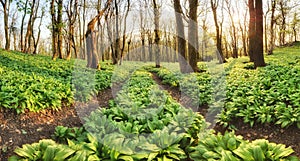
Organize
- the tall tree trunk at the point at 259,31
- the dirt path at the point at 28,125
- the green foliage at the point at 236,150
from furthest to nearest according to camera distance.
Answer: the tall tree trunk at the point at 259,31
the dirt path at the point at 28,125
the green foliage at the point at 236,150

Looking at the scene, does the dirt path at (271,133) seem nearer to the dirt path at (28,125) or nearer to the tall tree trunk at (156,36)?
the dirt path at (28,125)

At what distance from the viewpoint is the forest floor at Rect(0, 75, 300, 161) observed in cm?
436

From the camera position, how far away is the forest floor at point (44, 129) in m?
4.36

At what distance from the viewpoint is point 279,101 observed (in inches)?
237

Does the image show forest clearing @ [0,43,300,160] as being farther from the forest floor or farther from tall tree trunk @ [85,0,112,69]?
tall tree trunk @ [85,0,112,69]

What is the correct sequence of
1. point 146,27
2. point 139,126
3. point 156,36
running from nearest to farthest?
1. point 139,126
2. point 156,36
3. point 146,27

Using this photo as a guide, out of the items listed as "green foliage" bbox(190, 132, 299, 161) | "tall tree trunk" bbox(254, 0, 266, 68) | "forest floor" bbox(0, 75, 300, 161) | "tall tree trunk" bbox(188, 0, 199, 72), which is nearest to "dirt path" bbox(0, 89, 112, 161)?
"forest floor" bbox(0, 75, 300, 161)

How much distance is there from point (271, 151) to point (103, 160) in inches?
88.8

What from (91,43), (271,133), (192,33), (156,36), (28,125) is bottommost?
(271,133)

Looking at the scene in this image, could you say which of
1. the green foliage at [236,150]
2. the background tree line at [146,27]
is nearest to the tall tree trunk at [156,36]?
the background tree line at [146,27]

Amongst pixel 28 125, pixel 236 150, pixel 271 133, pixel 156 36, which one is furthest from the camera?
pixel 156 36

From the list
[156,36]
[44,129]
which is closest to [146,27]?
[156,36]

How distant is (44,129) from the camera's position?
16.9 ft

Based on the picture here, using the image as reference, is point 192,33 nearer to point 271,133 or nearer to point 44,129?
point 271,133
